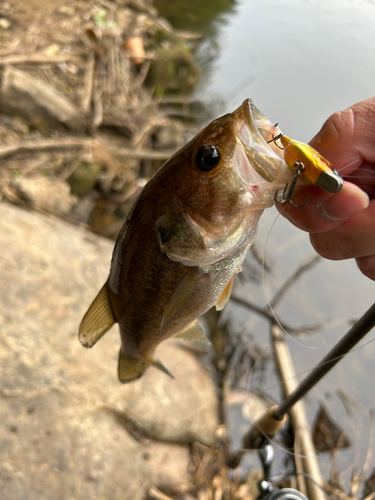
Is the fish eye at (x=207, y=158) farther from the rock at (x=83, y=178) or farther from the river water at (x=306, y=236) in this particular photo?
the rock at (x=83, y=178)

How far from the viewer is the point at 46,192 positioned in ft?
15.3

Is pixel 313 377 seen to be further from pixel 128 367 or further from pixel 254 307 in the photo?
pixel 254 307

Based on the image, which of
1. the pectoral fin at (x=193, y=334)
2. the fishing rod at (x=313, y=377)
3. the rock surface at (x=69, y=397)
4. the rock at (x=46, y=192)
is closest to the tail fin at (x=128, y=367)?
the pectoral fin at (x=193, y=334)

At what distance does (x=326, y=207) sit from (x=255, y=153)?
0.84ft

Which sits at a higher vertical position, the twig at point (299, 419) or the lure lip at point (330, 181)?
the lure lip at point (330, 181)

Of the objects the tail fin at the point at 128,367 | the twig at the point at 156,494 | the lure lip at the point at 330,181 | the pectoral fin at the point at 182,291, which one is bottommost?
the twig at the point at 156,494

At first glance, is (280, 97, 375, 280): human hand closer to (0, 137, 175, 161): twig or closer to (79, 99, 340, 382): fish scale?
(79, 99, 340, 382): fish scale

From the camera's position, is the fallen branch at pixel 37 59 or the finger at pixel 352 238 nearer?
the finger at pixel 352 238

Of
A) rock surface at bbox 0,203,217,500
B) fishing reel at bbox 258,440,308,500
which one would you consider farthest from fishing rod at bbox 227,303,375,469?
rock surface at bbox 0,203,217,500

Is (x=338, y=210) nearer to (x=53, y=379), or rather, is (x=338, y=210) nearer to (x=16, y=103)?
(x=53, y=379)

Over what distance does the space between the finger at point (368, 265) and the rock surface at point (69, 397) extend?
7.95 ft

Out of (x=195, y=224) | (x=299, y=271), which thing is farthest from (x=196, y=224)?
(x=299, y=271)

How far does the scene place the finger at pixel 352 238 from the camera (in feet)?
3.50

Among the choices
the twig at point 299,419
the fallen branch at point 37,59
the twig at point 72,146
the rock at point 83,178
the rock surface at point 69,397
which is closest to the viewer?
the rock surface at point 69,397
